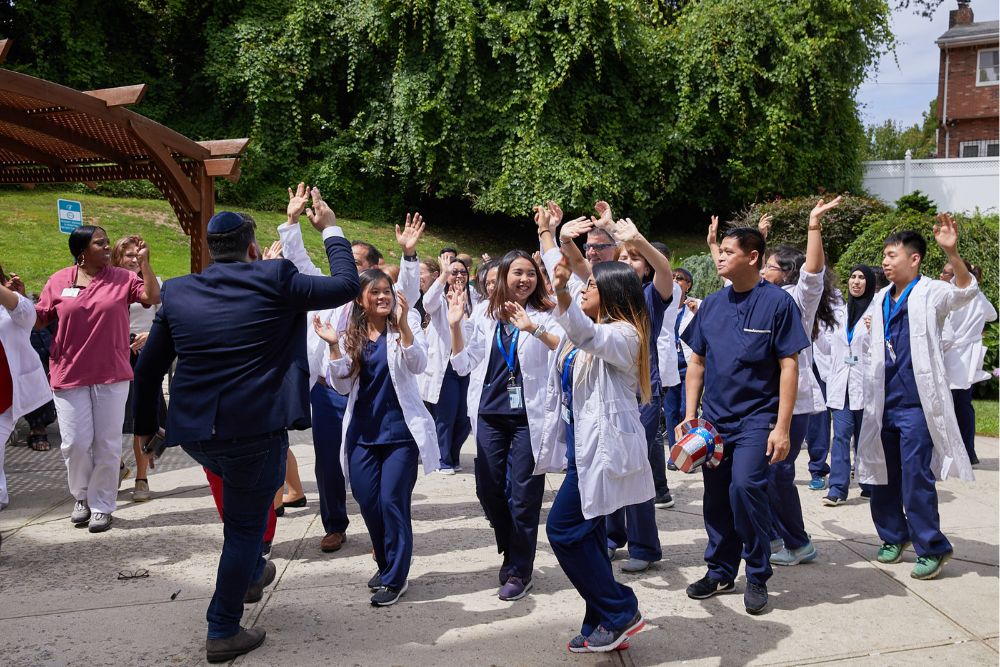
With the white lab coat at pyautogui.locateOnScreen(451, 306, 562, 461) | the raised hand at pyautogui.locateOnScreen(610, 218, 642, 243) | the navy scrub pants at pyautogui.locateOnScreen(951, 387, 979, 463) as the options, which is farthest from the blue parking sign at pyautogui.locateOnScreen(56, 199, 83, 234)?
the navy scrub pants at pyautogui.locateOnScreen(951, 387, 979, 463)

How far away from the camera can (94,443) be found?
19.2ft

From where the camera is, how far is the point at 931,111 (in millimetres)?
55781

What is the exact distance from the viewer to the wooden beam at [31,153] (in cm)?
795

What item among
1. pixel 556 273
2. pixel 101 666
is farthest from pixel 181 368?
pixel 556 273

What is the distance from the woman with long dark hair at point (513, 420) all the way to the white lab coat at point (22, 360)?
298cm

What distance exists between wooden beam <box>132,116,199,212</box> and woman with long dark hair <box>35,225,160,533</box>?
145cm

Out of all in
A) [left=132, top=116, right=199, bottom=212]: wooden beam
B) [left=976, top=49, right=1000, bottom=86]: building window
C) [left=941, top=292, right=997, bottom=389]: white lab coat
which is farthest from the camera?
[left=976, top=49, right=1000, bottom=86]: building window

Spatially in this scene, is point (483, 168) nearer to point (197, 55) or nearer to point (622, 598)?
point (197, 55)

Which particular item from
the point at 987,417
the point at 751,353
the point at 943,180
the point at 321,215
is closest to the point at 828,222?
the point at 987,417

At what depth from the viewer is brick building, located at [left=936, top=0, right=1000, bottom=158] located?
116 feet

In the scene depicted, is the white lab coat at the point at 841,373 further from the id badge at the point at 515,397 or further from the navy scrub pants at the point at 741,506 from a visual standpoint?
the id badge at the point at 515,397

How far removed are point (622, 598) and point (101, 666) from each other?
2.34 metres

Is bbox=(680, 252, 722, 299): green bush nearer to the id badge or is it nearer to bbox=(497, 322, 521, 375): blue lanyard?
bbox=(497, 322, 521, 375): blue lanyard

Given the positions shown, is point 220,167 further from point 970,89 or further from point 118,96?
point 970,89
